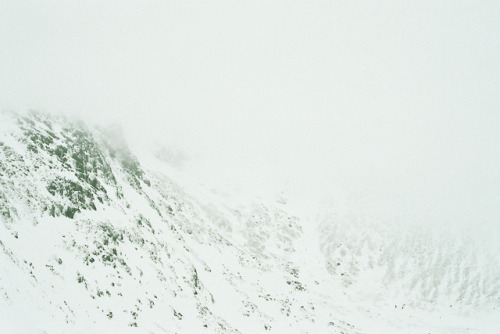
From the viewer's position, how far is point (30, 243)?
28.0 metres

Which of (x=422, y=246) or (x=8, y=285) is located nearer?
(x=8, y=285)

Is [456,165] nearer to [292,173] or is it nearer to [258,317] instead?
[292,173]

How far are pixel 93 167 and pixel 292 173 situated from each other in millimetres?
102393

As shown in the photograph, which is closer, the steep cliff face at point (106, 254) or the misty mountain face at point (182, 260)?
the steep cliff face at point (106, 254)

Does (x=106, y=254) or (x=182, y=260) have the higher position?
(x=182, y=260)

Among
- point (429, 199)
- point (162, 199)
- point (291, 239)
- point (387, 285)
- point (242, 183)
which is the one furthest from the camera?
point (429, 199)

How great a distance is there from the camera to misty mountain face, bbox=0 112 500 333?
92.4 ft

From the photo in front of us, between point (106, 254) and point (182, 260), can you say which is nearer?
point (106, 254)

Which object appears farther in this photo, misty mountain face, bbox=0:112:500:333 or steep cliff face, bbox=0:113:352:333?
misty mountain face, bbox=0:112:500:333

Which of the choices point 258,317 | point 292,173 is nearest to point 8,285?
point 258,317

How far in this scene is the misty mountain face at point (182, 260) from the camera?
2816cm

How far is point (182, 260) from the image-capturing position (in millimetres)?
48656

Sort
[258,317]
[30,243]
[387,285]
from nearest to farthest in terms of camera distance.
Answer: [30,243] → [258,317] → [387,285]

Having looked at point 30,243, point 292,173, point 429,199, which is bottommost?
point 30,243
